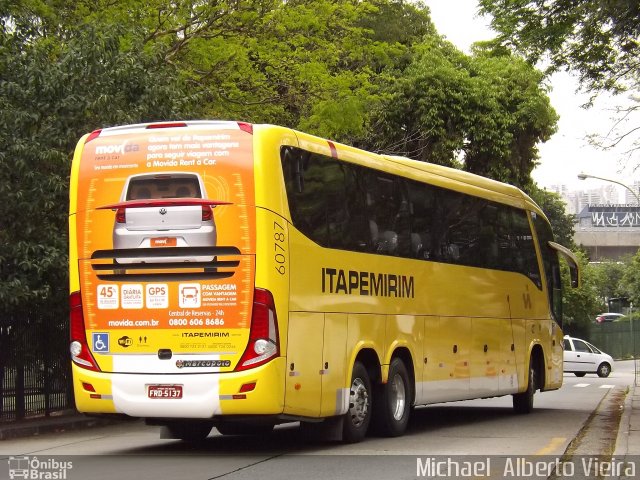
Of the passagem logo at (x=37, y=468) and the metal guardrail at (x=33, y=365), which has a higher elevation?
the metal guardrail at (x=33, y=365)

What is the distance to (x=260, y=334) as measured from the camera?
1193 cm

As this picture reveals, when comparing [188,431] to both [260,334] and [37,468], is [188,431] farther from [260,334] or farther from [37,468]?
[260,334]

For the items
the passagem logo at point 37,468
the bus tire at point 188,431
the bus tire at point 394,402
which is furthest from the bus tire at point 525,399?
the passagem logo at point 37,468

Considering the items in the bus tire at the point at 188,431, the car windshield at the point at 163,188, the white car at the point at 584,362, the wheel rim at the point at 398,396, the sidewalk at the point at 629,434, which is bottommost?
the white car at the point at 584,362

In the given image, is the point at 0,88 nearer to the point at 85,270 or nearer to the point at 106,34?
the point at 106,34

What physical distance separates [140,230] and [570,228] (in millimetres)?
76521

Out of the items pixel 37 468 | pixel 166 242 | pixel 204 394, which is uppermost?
pixel 166 242

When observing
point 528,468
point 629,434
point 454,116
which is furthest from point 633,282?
point 528,468

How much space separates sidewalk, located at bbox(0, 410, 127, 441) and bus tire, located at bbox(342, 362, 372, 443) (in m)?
3.89

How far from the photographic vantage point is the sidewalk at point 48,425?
16281 millimetres

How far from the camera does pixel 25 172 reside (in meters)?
16.8

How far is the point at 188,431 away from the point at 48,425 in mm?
3666

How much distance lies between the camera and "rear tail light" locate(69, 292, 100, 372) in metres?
12.6

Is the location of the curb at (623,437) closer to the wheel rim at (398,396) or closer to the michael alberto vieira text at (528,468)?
the michael alberto vieira text at (528,468)
